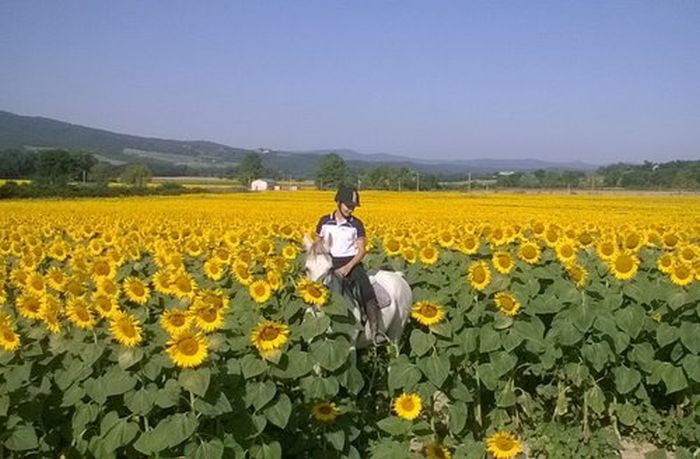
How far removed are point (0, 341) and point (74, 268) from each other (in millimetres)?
2305

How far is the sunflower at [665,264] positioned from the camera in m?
6.88

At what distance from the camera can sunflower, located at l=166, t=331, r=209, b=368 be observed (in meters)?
4.35

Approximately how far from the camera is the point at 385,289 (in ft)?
26.0

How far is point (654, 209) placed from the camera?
38.2 meters

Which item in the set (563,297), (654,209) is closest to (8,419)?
(563,297)

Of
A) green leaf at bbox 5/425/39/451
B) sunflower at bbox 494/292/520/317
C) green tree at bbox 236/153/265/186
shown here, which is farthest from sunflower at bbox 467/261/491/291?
green tree at bbox 236/153/265/186

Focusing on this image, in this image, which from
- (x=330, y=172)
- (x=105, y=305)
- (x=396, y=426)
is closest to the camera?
(x=105, y=305)

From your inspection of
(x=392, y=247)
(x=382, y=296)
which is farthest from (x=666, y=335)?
(x=392, y=247)

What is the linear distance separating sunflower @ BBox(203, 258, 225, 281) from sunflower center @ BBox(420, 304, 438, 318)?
2131 millimetres

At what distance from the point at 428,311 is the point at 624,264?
1.95 m

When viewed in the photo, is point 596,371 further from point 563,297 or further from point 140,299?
point 140,299

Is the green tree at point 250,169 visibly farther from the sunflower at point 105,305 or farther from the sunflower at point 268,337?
the sunflower at point 268,337

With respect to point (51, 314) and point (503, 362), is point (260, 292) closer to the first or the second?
point (51, 314)

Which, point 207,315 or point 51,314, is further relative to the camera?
point 51,314
